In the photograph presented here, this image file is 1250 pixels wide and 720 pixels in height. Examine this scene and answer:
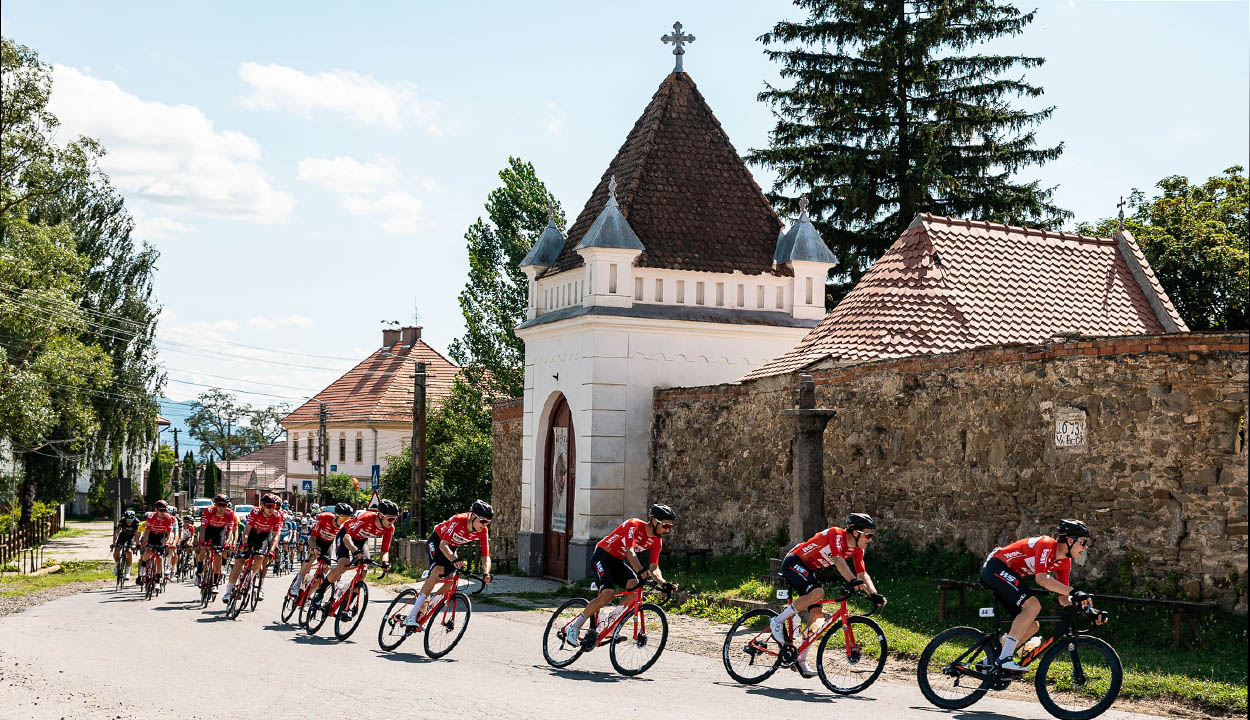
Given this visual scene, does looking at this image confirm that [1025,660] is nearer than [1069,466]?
Yes

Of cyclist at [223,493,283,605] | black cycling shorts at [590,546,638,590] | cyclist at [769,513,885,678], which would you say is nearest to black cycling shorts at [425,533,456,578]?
black cycling shorts at [590,546,638,590]

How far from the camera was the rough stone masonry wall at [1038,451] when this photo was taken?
13141 millimetres

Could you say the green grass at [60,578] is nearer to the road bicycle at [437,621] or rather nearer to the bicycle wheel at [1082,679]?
the road bicycle at [437,621]

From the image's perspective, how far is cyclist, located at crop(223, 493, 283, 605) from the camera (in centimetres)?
1962

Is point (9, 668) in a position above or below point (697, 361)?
below

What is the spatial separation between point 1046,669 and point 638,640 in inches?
160

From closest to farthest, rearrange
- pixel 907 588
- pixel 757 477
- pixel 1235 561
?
pixel 1235 561 < pixel 907 588 < pixel 757 477

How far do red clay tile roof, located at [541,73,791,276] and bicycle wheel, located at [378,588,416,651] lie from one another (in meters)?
11.3

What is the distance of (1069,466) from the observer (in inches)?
589

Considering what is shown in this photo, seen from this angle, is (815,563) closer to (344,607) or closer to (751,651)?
(751,651)

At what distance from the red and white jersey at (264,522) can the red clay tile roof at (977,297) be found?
26.5ft

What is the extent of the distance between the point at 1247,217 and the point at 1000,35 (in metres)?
8.22

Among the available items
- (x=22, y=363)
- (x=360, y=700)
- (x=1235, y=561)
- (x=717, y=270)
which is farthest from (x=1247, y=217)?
(x=22, y=363)

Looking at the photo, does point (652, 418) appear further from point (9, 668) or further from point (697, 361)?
point (9, 668)
